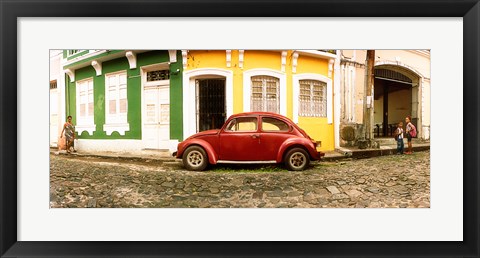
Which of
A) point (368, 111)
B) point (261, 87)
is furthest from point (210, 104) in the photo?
point (368, 111)

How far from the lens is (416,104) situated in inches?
74.4

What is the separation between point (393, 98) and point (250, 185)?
156cm

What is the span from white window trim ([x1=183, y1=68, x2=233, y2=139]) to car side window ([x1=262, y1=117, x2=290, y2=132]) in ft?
1.07

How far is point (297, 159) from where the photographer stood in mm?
1929

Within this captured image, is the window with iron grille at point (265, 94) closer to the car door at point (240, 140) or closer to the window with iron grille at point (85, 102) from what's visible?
the car door at point (240, 140)

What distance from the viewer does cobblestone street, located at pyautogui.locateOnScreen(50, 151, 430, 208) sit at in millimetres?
1848

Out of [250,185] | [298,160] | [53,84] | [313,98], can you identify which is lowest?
[250,185]

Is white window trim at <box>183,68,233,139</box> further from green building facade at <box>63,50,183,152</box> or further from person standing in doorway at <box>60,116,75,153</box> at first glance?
person standing in doorway at <box>60,116,75,153</box>

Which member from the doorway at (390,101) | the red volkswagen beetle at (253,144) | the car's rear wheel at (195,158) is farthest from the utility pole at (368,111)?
the car's rear wheel at (195,158)

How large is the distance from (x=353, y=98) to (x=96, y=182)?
2.46m

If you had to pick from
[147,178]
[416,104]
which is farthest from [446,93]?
[147,178]

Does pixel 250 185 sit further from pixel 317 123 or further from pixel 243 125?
pixel 317 123

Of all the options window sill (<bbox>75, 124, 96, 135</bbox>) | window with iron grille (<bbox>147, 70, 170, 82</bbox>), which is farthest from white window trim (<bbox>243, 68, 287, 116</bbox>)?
window sill (<bbox>75, 124, 96, 135</bbox>)
